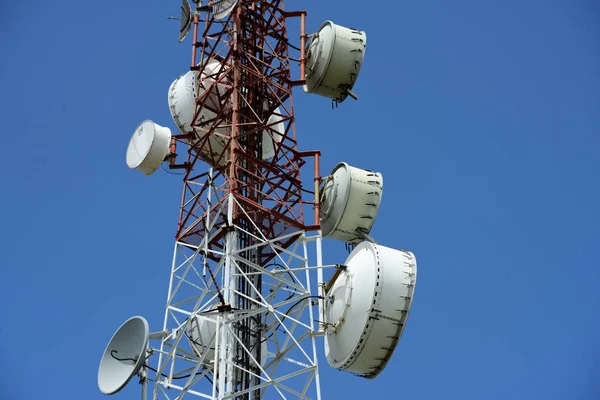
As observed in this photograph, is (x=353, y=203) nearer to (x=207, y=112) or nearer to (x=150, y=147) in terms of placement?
(x=207, y=112)

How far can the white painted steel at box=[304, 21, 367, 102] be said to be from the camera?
4294cm

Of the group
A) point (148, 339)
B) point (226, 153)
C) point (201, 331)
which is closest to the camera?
point (148, 339)

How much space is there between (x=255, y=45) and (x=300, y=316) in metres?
11.6

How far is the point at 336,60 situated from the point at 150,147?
803cm

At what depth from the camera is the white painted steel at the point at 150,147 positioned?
43469 mm

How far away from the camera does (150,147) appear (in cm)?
4338

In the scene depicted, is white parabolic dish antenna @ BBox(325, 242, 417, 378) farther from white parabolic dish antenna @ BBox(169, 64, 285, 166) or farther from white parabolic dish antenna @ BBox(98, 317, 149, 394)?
white parabolic dish antenna @ BBox(169, 64, 285, 166)

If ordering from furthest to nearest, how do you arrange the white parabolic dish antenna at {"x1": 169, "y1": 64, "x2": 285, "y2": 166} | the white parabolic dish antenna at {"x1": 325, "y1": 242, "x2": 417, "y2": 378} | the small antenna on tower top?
the small antenna on tower top, the white parabolic dish antenna at {"x1": 169, "y1": 64, "x2": 285, "y2": 166}, the white parabolic dish antenna at {"x1": 325, "y1": 242, "x2": 417, "y2": 378}

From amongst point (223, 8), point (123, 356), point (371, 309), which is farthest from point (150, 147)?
point (371, 309)

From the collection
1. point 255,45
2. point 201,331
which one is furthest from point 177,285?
point 255,45

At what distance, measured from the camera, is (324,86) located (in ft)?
143

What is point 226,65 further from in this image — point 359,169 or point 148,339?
point 148,339

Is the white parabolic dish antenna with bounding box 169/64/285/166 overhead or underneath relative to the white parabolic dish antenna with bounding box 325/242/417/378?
overhead

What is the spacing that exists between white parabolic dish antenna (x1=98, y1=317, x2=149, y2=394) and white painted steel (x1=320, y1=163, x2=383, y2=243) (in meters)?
8.17
